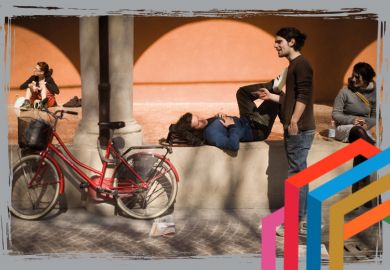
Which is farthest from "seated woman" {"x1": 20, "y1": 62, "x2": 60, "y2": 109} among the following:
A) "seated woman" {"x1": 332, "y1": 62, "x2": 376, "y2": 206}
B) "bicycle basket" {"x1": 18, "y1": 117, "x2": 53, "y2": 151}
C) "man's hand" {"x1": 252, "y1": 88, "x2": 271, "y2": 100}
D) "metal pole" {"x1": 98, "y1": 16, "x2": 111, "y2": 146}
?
"seated woman" {"x1": 332, "y1": 62, "x2": 376, "y2": 206}

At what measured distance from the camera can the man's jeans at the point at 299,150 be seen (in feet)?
21.8

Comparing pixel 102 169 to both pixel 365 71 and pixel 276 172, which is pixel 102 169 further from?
pixel 365 71

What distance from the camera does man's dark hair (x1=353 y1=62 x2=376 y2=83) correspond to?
7348 millimetres

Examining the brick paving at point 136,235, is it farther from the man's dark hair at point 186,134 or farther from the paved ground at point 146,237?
the man's dark hair at point 186,134

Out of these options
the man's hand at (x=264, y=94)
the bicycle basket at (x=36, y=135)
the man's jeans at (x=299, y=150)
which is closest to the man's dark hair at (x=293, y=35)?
the man's hand at (x=264, y=94)

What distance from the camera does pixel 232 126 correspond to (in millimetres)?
7430

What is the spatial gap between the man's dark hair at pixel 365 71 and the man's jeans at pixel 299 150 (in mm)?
1116

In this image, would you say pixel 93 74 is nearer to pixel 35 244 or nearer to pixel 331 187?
pixel 35 244

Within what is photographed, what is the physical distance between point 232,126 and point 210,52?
554cm

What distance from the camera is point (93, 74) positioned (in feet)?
23.7

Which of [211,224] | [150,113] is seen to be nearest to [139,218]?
[211,224]

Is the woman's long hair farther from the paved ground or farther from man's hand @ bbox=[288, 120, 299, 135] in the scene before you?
man's hand @ bbox=[288, 120, 299, 135]

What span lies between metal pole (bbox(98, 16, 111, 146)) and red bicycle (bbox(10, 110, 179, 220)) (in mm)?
108

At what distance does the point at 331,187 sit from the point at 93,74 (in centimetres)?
330
